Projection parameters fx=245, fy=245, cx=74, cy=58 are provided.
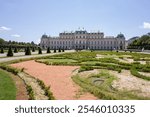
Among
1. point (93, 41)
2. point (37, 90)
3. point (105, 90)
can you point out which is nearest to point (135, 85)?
point (105, 90)

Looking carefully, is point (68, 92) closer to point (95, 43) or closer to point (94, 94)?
point (94, 94)

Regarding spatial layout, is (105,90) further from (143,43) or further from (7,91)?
(143,43)

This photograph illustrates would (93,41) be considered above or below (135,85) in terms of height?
above

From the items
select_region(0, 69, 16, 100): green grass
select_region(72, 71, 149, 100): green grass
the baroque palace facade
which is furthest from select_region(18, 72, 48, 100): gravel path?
the baroque palace facade

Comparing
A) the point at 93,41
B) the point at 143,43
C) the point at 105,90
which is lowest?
the point at 105,90

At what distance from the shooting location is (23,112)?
501 centimetres

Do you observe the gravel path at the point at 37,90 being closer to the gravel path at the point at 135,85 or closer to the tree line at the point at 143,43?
the gravel path at the point at 135,85

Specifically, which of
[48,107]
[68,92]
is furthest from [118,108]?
[68,92]

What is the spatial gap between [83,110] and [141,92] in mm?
3340

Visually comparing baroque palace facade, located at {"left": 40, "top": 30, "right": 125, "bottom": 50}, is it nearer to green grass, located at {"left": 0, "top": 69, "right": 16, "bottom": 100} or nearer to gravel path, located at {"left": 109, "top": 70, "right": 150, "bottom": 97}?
gravel path, located at {"left": 109, "top": 70, "right": 150, "bottom": 97}

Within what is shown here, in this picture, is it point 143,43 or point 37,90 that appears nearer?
point 37,90

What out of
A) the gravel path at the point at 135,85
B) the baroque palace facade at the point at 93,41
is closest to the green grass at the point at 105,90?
the gravel path at the point at 135,85

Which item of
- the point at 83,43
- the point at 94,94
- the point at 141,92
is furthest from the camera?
the point at 83,43

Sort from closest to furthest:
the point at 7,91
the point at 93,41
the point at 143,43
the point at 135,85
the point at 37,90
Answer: the point at 7,91
the point at 37,90
the point at 135,85
the point at 143,43
the point at 93,41
